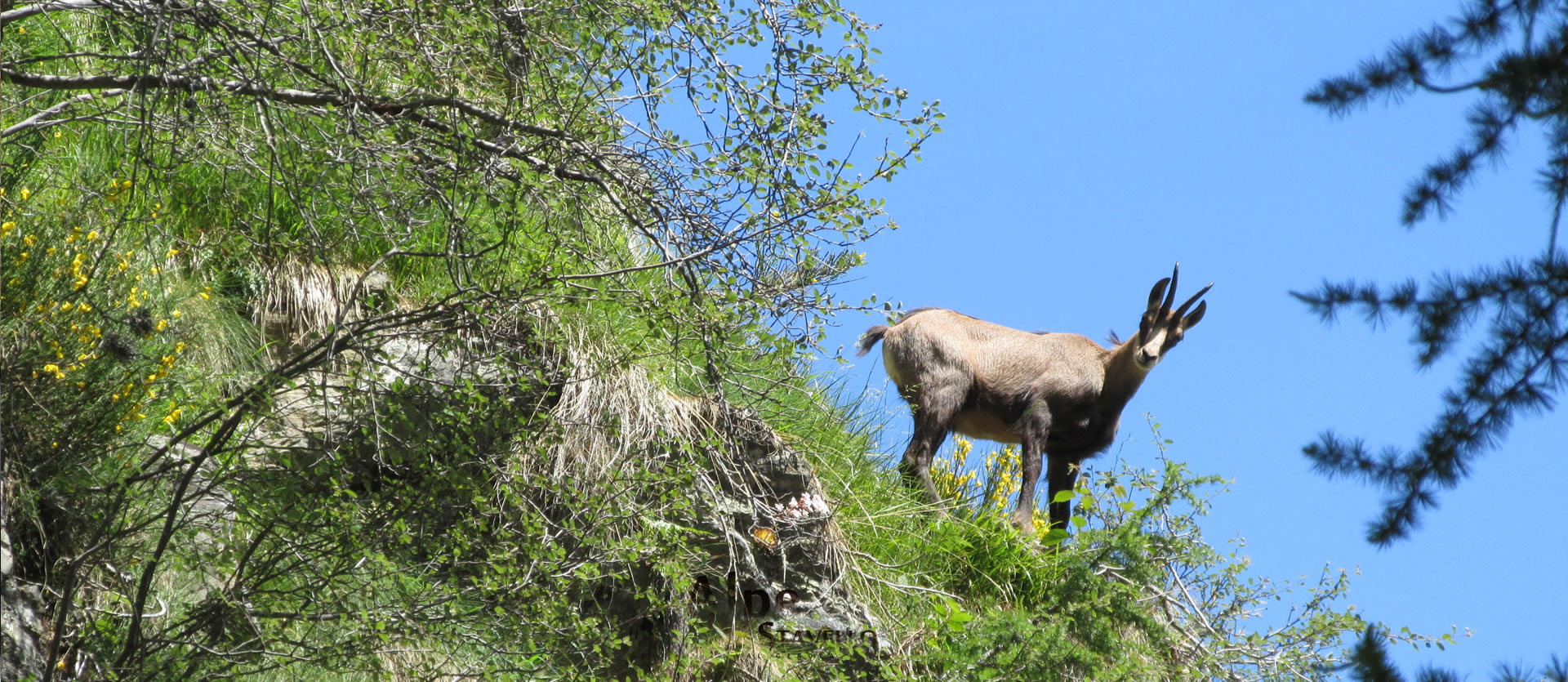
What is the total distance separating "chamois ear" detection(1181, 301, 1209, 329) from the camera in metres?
9.10

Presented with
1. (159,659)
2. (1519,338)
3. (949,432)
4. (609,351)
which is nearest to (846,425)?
(949,432)

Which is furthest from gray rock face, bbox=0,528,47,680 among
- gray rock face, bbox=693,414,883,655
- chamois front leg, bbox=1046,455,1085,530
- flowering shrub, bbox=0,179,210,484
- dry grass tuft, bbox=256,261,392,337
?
chamois front leg, bbox=1046,455,1085,530

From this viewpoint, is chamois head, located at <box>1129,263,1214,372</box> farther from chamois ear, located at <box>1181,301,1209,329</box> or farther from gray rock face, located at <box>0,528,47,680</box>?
gray rock face, located at <box>0,528,47,680</box>

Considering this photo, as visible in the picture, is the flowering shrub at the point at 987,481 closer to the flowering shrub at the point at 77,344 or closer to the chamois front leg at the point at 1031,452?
the chamois front leg at the point at 1031,452

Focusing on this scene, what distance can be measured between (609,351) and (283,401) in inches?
76.5

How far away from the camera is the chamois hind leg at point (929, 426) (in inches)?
341

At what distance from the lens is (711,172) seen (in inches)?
196

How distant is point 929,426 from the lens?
28.7 ft

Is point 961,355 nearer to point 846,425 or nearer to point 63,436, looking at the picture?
point 846,425

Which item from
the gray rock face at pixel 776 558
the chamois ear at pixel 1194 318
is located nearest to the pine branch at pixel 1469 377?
the gray rock face at pixel 776 558

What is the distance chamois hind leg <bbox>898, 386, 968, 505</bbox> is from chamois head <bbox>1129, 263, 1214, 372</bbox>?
4.64ft

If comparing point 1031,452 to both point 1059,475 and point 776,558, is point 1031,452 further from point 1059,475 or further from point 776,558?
point 776,558

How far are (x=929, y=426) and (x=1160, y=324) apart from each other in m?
1.96

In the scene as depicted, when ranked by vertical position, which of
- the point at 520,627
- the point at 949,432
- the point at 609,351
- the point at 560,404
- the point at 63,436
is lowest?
the point at 63,436
